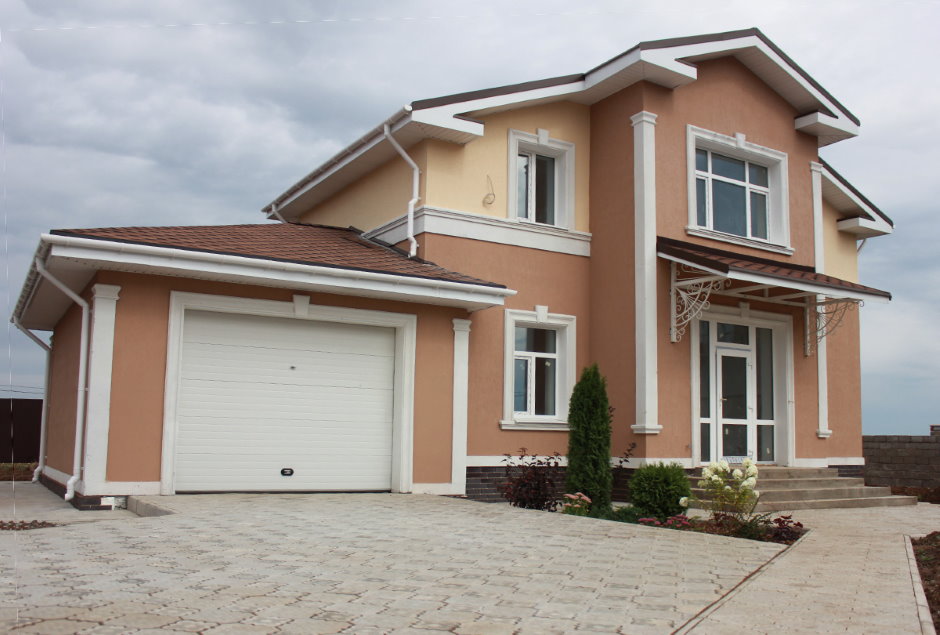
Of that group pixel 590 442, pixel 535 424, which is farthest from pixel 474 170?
pixel 590 442

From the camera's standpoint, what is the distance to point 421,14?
6812 mm

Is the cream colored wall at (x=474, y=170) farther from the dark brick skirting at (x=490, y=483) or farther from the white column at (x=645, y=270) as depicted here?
the dark brick skirting at (x=490, y=483)

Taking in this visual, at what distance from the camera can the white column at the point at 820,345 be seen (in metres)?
14.8

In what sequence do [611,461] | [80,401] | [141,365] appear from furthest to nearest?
[611,461] → [141,365] → [80,401]

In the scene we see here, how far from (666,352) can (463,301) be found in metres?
3.37

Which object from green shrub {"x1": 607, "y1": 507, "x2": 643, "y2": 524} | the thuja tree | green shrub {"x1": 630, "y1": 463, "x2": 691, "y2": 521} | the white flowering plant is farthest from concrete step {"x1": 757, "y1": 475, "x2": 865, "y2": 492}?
the white flowering plant

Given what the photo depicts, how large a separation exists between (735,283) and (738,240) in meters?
1.17

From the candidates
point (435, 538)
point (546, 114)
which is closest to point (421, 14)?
point (435, 538)

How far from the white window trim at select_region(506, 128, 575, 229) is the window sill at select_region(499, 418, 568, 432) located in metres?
3.05

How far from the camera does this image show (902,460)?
17.2 metres

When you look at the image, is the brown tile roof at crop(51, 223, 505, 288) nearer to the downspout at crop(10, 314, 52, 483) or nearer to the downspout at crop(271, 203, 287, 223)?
the downspout at crop(271, 203, 287, 223)

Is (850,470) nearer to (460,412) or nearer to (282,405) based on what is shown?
(460,412)

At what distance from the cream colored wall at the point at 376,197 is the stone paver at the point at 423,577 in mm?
5961

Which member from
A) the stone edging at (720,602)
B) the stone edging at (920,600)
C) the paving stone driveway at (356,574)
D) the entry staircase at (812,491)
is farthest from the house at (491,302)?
the stone edging at (720,602)
